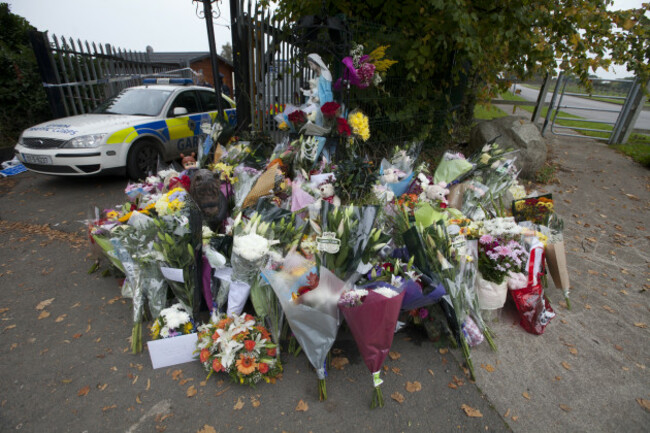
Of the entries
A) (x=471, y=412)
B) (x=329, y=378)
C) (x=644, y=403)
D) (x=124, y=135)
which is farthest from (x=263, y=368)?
(x=124, y=135)

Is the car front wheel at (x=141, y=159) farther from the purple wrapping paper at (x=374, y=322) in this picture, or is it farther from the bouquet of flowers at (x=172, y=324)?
the purple wrapping paper at (x=374, y=322)

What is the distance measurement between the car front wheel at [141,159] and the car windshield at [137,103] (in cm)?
65

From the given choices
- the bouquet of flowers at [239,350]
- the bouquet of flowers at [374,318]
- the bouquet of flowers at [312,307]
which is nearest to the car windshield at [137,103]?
the bouquet of flowers at [239,350]

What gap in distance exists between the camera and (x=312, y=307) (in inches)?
80.5

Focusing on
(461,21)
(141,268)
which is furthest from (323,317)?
(461,21)

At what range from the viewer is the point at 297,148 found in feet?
13.0

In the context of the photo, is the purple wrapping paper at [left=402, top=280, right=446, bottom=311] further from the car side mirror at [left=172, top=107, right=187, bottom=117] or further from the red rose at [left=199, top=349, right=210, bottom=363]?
the car side mirror at [left=172, top=107, right=187, bottom=117]

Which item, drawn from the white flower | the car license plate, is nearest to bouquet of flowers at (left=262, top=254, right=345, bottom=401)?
the white flower

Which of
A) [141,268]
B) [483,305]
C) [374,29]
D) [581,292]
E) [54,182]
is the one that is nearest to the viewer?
[141,268]

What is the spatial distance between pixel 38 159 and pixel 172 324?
4924 millimetres

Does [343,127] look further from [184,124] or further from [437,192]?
[184,124]

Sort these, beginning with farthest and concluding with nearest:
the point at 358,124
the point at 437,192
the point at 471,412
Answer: the point at 358,124 < the point at 437,192 < the point at 471,412

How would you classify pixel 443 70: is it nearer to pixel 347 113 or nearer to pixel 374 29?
pixel 374 29

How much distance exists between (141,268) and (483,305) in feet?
9.12
